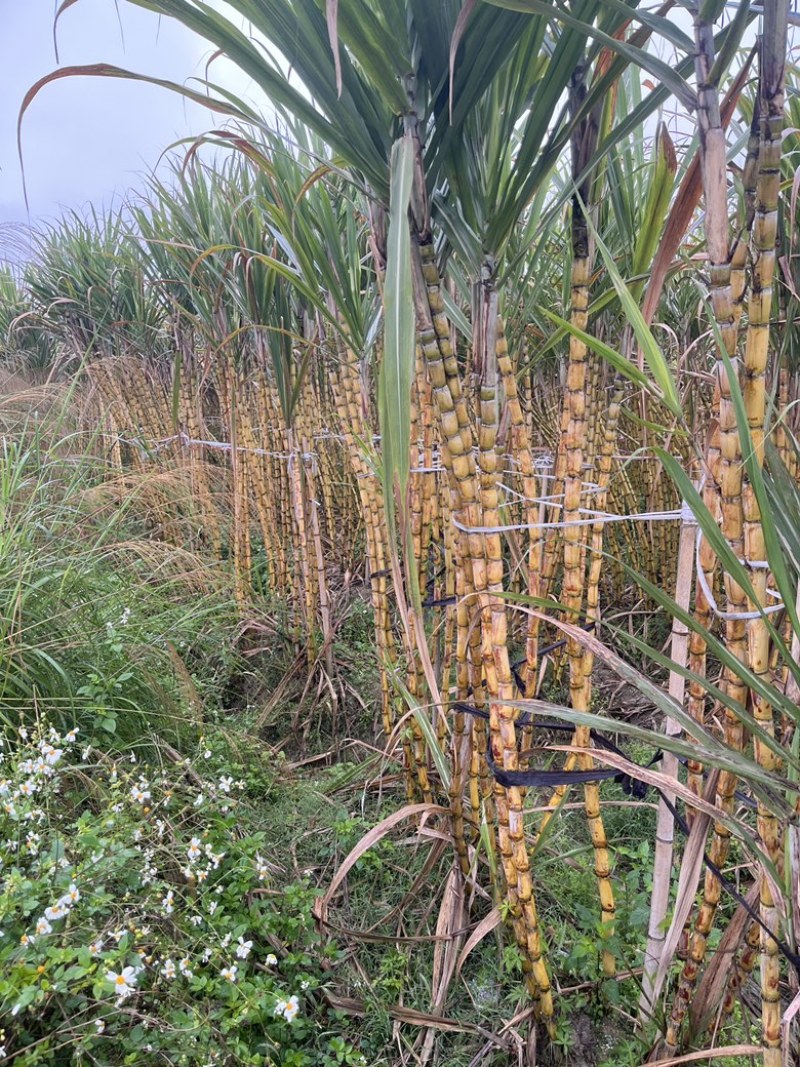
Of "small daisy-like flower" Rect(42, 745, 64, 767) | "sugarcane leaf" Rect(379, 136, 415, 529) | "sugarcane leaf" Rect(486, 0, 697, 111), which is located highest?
"sugarcane leaf" Rect(486, 0, 697, 111)

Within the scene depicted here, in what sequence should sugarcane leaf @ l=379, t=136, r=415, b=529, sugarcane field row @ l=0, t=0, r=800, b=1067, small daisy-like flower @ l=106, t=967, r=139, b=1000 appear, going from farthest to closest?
1. small daisy-like flower @ l=106, t=967, r=139, b=1000
2. sugarcane field row @ l=0, t=0, r=800, b=1067
3. sugarcane leaf @ l=379, t=136, r=415, b=529

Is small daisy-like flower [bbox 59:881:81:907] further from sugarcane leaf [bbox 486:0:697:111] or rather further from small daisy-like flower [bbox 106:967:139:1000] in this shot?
sugarcane leaf [bbox 486:0:697:111]

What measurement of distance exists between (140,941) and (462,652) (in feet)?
1.97

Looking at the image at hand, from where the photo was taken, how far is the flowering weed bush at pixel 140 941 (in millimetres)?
840

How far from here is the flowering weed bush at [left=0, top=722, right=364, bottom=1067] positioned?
0.84 metres

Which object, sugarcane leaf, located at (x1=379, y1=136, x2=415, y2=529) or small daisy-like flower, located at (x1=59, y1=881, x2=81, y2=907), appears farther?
small daisy-like flower, located at (x1=59, y1=881, x2=81, y2=907)

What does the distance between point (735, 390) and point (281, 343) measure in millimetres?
1452

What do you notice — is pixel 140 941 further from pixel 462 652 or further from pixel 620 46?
pixel 620 46

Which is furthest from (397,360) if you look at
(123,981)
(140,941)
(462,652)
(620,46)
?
(140,941)

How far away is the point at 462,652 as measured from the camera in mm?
967

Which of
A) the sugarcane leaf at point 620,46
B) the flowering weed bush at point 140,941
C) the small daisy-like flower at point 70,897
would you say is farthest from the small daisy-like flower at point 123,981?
the sugarcane leaf at point 620,46

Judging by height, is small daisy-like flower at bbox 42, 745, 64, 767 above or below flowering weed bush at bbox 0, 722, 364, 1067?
above

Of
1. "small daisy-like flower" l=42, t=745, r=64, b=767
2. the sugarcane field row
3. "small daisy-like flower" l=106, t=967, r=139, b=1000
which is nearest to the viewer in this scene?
the sugarcane field row

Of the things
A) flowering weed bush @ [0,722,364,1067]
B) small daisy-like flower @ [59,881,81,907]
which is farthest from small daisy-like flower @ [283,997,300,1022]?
small daisy-like flower @ [59,881,81,907]
